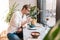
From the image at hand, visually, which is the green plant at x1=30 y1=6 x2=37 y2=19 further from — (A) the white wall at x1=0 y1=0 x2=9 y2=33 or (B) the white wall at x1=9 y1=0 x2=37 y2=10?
(A) the white wall at x1=0 y1=0 x2=9 y2=33

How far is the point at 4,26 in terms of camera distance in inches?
57.8

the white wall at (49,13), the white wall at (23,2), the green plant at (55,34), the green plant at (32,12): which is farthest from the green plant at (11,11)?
the green plant at (55,34)

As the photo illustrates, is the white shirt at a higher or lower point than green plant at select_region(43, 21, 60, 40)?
lower

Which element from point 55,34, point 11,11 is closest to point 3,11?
point 11,11

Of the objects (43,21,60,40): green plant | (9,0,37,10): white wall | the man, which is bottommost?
the man

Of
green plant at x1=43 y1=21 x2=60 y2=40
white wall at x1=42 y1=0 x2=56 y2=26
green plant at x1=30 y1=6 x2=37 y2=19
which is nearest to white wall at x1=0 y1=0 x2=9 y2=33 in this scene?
green plant at x1=30 y1=6 x2=37 y2=19

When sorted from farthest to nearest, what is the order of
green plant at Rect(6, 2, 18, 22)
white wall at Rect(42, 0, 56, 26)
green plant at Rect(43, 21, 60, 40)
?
1. green plant at Rect(6, 2, 18, 22)
2. white wall at Rect(42, 0, 56, 26)
3. green plant at Rect(43, 21, 60, 40)

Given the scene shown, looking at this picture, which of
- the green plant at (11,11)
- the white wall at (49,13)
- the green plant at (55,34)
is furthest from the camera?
the green plant at (11,11)

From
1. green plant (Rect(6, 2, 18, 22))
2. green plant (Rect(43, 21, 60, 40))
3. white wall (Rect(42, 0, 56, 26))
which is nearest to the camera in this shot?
green plant (Rect(43, 21, 60, 40))

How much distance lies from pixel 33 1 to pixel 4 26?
1.52 feet

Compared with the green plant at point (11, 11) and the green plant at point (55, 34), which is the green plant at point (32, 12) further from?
the green plant at point (55, 34)

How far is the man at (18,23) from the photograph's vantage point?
4.49 ft

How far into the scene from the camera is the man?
1368 millimetres

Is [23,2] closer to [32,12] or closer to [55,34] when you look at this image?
[32,12]
